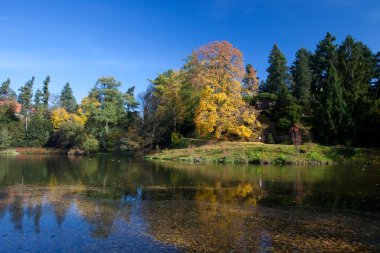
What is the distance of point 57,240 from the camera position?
27.8 ft

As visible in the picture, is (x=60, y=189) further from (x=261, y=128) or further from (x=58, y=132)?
(x=58, y=132)

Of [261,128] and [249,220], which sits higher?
[261,128]

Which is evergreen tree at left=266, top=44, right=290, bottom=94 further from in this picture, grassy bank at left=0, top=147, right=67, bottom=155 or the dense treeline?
grassy bank at left=0, top=147, right=67, bottom=155

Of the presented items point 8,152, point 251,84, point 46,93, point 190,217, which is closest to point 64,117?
point 8,152

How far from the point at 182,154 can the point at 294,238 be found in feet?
107

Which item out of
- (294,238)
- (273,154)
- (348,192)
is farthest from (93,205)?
(273,154)

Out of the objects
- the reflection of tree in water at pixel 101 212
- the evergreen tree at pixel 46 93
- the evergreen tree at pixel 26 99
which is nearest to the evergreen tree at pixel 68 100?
the evergreen tree at pixel 46 93

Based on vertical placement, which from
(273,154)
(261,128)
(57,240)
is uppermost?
(261,128)

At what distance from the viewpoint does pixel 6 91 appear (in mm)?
92062

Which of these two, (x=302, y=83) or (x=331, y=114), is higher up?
(x=302, y=83)

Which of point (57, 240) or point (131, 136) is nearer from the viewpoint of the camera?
point (57, 240)

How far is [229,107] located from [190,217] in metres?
30.7

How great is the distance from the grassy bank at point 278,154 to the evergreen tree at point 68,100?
62.0 metres

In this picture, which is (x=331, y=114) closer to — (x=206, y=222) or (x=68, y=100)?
(x=206, y=222)
